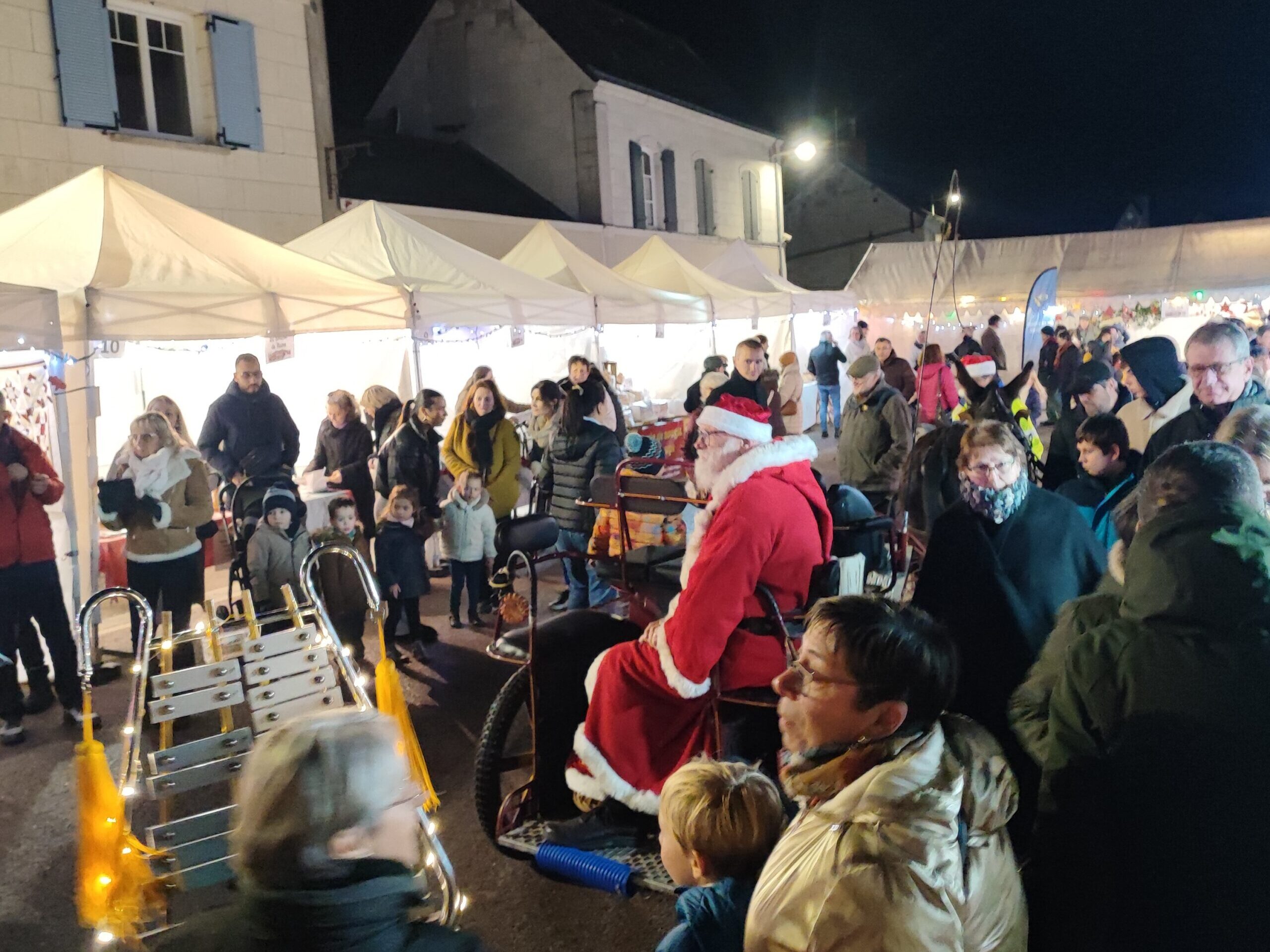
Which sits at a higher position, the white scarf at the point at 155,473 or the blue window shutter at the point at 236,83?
the blue window shutter at the point at 236,83

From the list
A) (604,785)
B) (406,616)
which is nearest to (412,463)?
(406,616)

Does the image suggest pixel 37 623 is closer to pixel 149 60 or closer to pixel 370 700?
pixel 370 700

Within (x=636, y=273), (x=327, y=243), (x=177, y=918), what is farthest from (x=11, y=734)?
(x=636, y=273)

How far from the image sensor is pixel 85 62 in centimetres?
943

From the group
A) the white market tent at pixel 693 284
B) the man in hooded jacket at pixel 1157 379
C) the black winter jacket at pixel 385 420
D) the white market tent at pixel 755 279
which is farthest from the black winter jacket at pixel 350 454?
the white market tent at pixel 755 279

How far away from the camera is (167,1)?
10.2m

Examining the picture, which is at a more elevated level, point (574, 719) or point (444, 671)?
point (574, 719)

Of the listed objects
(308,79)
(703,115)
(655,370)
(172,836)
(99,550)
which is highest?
(703,115)

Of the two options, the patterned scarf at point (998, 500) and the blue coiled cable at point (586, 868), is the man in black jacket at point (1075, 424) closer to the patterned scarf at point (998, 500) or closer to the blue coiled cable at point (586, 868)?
the patterned scarf at point (998, 500)

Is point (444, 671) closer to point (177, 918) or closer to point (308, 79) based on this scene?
point (177, 918)

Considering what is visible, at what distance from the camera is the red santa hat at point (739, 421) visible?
3.48 meters

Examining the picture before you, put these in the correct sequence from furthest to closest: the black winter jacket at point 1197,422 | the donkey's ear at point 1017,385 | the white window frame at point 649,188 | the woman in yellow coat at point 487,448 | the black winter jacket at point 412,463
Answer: the white window frame at point 649,188 < the woman in yellow coat at point 487,448 < the black winter jacket at point 412,463 < the donkey's ear at point 1017,385 < the black winter jacket at point 1197,422

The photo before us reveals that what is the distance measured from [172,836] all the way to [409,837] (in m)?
1.85

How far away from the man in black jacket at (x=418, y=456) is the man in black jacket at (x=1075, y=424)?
4.31 metres
